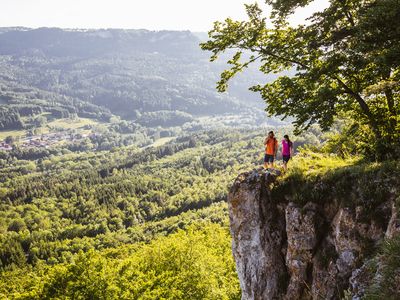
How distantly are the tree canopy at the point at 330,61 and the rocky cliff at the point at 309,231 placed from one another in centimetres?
274

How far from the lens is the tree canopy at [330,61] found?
45.3 ft

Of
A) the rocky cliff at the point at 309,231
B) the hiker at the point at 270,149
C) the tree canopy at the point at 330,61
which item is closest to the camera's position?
the rocky cliff at the point at 309,231

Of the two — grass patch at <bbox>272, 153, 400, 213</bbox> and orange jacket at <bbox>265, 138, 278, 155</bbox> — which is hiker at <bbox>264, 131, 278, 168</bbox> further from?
grass patch at <bbox>272, 153, 400, 213</bbox>

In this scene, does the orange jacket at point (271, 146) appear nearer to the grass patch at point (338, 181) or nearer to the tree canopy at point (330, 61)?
the grass patch at point (338, 181)

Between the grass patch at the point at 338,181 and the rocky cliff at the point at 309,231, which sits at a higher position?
the grass patch at the point at 338,181

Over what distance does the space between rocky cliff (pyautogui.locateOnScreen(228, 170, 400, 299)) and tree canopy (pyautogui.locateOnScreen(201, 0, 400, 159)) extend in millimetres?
2737

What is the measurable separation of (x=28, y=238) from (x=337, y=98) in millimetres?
161745

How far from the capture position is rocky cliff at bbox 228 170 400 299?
13.3 metres

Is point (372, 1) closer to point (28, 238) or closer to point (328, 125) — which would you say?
point (328, 125)

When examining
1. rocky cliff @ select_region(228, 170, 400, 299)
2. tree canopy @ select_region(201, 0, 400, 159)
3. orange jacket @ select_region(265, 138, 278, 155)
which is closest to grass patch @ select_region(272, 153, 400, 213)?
rocky cliff @ select_region(228, 170, 400, 299)

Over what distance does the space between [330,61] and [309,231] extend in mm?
7173

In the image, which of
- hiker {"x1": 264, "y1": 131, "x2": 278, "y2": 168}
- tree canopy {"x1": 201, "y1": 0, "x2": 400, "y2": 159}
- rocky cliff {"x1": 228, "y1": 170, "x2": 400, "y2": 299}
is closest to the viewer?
rocky cliff {"x1": 228, "y1": 170, "x2": 400, "y2": 299}

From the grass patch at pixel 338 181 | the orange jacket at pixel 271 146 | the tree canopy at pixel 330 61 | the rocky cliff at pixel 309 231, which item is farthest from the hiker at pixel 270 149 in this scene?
the tree canopy at pixel 330 61

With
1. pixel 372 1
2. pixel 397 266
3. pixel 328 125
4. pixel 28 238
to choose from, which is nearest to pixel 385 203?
pixel 328 125
